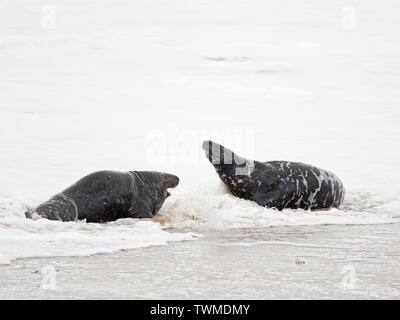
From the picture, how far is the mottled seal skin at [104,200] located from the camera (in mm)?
6188

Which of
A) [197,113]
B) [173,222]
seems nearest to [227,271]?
[173,222]

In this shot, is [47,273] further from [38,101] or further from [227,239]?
[38,101]

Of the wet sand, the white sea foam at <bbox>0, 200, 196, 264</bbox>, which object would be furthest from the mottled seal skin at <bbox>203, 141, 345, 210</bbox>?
the wet sand

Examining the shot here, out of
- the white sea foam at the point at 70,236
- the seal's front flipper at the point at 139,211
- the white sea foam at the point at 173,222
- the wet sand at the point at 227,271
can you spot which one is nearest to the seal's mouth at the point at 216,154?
the white sea foam at the point at 173,222

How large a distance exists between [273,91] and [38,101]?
423cm

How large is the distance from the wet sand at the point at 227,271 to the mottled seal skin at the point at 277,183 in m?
→ 1.59

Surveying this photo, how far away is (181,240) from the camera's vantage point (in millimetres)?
5672

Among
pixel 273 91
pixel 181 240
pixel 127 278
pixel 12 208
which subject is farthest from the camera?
pixel 273 91

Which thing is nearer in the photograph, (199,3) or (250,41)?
(250,41)

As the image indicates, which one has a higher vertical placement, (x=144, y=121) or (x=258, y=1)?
(x=258, y=1)

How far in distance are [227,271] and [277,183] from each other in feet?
9.67

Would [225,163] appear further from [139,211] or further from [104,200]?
[104,200]

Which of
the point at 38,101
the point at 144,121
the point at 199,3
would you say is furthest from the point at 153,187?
the point at 199,3

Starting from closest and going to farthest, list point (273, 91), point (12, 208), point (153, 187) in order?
point (12, 208)
point (153, 187)
point (273, 91)
